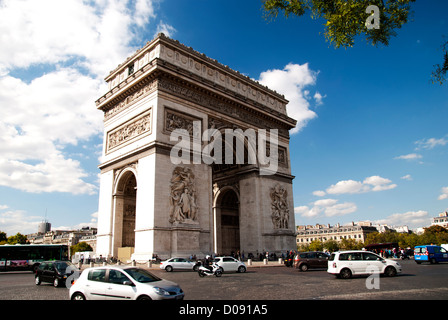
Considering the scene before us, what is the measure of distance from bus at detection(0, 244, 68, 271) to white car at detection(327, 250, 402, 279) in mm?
20776

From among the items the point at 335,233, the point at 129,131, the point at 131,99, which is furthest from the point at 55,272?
the point at 335,233

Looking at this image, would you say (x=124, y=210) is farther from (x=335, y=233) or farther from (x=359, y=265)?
(x=335, y=233)

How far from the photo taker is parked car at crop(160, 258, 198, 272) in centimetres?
1912

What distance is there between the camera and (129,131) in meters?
25.5

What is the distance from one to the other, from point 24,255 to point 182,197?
507 inches

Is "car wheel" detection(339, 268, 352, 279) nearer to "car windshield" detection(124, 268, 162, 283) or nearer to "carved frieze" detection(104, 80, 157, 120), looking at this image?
"car windshield" detection(124, 268, 162, 283)

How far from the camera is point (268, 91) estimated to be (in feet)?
109

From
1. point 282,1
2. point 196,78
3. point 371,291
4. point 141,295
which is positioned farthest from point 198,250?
point 282,1

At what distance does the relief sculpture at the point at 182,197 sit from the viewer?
22.4 metres

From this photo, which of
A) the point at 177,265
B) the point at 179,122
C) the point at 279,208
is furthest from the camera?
the point at 279,208

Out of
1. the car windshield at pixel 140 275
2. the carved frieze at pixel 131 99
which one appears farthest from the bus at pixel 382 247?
the car windshield at pixel 140 275

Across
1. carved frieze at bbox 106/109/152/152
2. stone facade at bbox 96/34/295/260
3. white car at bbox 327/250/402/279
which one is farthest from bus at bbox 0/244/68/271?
white car at bbox 327/250/402/279
